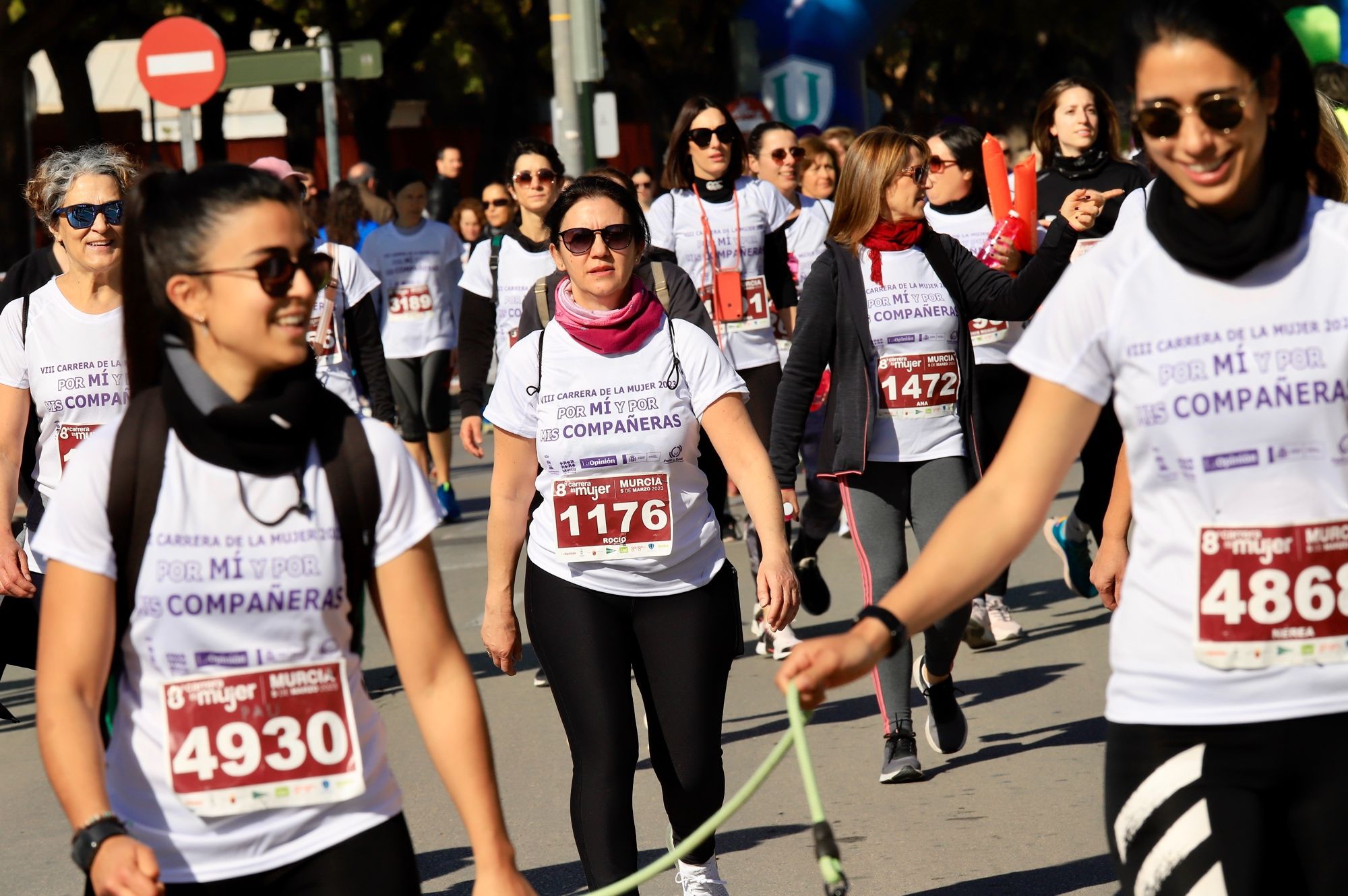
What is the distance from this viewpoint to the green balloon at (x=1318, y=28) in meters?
17.9

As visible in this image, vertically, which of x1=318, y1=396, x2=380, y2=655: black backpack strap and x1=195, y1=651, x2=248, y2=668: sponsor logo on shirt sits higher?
x1=318, y1=396, x2=380, y2=655: black backpack strap

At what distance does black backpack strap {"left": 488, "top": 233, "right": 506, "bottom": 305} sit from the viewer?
10133 millimetres

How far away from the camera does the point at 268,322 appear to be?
299 cm

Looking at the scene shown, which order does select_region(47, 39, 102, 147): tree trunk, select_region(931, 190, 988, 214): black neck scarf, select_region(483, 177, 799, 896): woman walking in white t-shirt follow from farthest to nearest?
select_region(47, 39, 102, 147): tree trunk < select_region(931, 190, 988, 214): black neck scarf < select_region(483, 177, 799, 896): woman walking in white t-shirt

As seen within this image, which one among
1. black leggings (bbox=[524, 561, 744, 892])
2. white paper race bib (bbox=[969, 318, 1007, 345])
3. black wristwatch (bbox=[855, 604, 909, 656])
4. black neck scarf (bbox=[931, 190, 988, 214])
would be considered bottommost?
black leggings (bbox=[524, 561, 744, 892])

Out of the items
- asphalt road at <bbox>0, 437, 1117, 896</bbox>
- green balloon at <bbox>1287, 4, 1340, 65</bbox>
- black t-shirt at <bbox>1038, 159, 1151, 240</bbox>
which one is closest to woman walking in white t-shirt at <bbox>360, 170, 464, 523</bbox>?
asphalt road at <bbox>0, 437, 1117, 896</bbox>

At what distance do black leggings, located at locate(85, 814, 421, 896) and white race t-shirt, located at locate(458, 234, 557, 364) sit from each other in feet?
22.8

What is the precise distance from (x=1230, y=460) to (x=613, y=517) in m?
2.14

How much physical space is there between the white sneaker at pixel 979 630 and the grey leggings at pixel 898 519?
1.92m

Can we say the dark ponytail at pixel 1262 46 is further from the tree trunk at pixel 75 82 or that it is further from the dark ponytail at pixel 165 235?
the tree trunk at pixel 75 82

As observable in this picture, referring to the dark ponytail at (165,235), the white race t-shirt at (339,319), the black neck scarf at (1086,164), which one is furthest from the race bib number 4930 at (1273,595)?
the white race t-shirt at (339,319)

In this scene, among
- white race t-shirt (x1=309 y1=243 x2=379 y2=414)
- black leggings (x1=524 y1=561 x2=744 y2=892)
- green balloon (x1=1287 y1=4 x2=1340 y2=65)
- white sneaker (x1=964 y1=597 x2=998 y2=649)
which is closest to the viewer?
black leggings (x1=524 y1=561 x2=744 y2=892)

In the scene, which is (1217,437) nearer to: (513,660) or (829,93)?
(513,660)

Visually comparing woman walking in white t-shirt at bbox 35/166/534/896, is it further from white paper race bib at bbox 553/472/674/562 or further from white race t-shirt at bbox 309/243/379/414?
white race t-shirt at bbox 309/243/379/414
